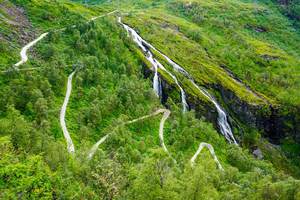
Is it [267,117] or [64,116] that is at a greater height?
[64,116]

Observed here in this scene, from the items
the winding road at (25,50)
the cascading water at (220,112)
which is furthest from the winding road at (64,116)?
the cascading water at (220,112)

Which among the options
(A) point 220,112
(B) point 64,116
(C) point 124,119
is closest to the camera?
(B) point 64,116

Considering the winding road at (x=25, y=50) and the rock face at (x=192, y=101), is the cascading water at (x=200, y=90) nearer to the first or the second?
the rock face at (x=192, y=101)

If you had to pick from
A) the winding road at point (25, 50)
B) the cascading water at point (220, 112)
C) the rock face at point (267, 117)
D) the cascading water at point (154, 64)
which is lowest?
the rock face at point (267, 117)

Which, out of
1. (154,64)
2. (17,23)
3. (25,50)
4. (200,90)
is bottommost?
(200,90)

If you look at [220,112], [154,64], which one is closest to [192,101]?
[220,112]

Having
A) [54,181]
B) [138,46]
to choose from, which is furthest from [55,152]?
[138,46]

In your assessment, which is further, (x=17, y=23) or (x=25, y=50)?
(x=17, y=23)

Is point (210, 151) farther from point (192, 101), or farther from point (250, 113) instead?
point (250, 113)
